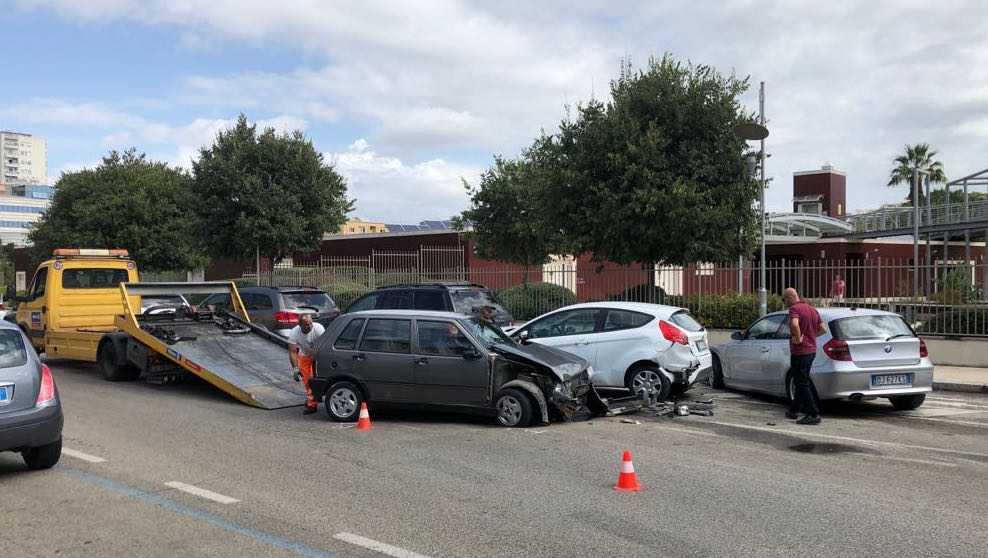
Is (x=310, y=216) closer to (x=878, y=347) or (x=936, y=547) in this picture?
(x=878, y=347)

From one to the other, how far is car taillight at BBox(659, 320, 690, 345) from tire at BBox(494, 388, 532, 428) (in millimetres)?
2906

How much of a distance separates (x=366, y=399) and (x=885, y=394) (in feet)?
22.5

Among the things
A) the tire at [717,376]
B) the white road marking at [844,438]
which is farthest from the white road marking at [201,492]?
the tire at [717,376]

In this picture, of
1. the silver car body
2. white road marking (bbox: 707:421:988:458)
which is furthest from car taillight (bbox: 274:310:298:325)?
the silver car body

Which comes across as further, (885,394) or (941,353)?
(941,353)

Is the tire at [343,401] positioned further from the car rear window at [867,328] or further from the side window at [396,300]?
the car rear window at [867,328]

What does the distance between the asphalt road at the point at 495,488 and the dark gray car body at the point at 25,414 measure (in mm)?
396

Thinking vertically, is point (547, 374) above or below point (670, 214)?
below

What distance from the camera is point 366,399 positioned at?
1053cm

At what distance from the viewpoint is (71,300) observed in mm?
16391

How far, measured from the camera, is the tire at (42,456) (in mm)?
7711

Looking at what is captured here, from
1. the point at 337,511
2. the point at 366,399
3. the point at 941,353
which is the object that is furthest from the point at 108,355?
the point at 941,353

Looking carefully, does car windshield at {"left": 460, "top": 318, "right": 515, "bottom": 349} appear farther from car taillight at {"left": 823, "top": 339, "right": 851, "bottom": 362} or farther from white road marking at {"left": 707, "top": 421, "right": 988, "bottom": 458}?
car taillight at {"left": 823, "top": 339, "right": 851, "bottom": 362}

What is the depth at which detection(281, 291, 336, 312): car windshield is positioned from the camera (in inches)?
686
